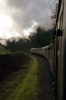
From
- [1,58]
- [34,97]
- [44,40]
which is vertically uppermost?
[44,40]

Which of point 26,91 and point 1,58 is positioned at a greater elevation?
point 1,58

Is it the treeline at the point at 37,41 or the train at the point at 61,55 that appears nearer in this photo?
the train at the point at 61,55

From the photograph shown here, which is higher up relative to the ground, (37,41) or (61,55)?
(37,41)

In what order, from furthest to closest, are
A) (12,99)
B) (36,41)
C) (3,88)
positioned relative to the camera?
(36,41)
(3,88)
(12,99)

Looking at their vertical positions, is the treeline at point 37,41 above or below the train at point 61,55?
above

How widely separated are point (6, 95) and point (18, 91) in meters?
1.10

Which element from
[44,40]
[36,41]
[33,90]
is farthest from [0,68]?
[36,41]

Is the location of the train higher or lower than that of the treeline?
lower

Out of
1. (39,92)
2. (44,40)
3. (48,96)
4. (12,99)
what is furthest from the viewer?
(44,40)

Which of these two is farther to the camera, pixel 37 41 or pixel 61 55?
pixel 37 41

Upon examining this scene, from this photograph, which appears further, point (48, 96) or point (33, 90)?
point (33, 90)

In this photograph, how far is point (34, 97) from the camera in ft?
34.3

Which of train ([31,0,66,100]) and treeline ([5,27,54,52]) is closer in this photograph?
train ([31,0,66,100])

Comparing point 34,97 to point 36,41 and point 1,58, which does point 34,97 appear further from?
point 36,41
